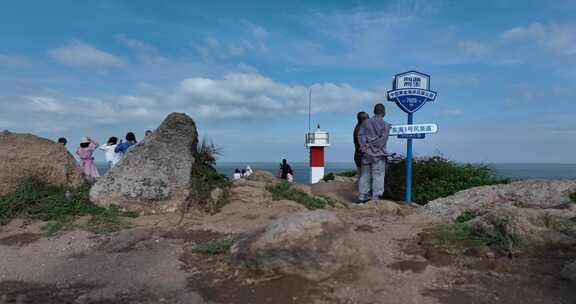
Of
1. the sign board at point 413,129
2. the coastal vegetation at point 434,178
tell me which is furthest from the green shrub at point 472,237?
the coastal vegetation at point 434,178

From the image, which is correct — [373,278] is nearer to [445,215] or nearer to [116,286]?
[116,286]

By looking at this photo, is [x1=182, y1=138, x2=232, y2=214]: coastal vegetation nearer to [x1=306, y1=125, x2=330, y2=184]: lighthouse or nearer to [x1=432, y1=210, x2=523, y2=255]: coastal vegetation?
[x1=432, y1=210, x2=523, y2=255]: coastal vegetation

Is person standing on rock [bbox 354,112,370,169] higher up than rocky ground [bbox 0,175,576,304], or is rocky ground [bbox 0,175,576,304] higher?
person standing on rock [bbox 354,112,370,169]

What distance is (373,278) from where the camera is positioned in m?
4.15

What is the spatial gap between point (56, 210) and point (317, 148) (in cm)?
1392

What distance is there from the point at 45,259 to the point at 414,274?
14.7 feet

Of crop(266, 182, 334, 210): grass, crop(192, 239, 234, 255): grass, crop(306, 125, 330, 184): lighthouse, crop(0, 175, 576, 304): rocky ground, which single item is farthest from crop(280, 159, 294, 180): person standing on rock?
crop(192, 239, 234, 255): grass

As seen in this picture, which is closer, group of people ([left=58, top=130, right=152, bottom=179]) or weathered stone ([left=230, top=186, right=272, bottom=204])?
weathered stone ([left=230, top=186, right=272, bottom=204])

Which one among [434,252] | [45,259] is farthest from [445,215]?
[45,259]

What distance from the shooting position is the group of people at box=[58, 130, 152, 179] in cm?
977

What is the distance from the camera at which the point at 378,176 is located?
330 inches

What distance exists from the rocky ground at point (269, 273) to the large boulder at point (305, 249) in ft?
0.05

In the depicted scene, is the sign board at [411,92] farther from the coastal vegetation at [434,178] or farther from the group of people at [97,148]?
the group of people at [97,148]

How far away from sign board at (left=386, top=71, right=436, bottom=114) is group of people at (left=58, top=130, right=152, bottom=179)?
5727 mm
